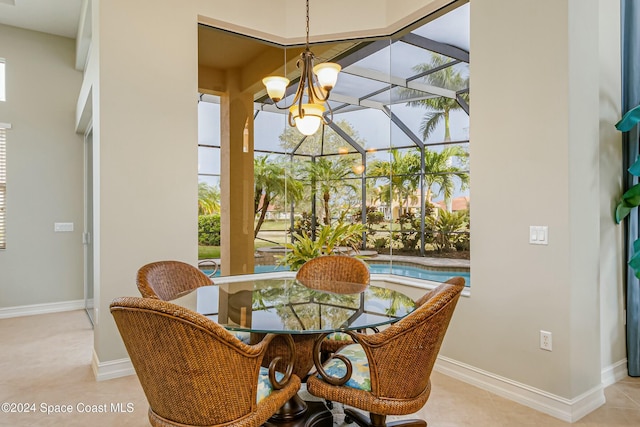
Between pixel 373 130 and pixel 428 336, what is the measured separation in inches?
110

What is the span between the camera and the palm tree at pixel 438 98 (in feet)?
11.5

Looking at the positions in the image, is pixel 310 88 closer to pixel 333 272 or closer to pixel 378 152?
pixel 333 272

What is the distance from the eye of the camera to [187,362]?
138 cm

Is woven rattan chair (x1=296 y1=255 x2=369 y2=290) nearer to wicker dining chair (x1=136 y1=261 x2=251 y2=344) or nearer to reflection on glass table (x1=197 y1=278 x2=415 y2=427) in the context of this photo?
reflection on glass table (x1=197 y1=278 x2=415 y2=427)

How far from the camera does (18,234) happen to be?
16.0 feet

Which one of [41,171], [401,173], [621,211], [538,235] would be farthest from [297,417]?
[41,171]

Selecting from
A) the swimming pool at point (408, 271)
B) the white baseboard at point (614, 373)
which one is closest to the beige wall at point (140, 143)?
the swimming pool at point (408, 271)

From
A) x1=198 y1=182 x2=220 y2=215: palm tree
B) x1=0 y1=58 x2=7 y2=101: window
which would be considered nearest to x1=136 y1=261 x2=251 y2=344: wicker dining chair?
x1=198 y1=182 x2=220 y2=215: palm tree

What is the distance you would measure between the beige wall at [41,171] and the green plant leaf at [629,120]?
577 centimetres

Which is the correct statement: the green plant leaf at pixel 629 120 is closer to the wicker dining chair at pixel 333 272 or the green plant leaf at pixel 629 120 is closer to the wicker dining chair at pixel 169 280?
the wicker dining chair at pixel 333 272

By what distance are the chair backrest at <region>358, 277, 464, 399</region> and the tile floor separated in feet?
2.69

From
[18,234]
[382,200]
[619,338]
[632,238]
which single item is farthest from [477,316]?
[18,234]

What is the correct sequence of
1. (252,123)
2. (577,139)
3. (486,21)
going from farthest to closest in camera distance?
(252,123)
(486,21)
(577,139)

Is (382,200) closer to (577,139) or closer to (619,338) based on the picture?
(577,139)
